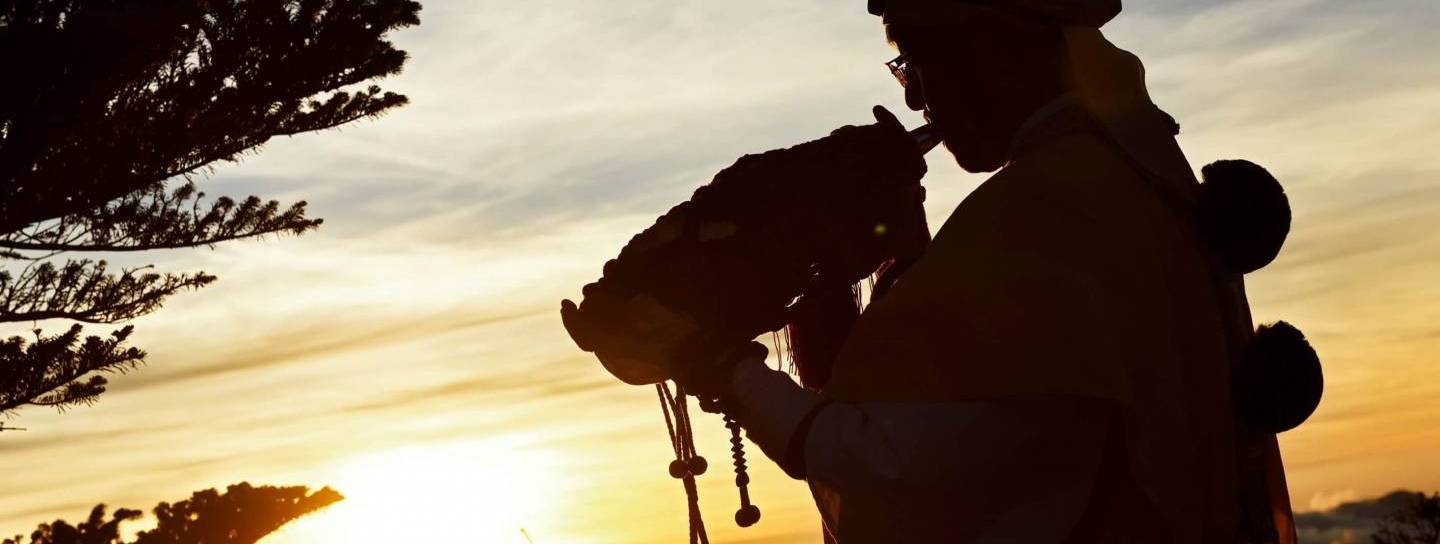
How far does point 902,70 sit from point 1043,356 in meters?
0.83

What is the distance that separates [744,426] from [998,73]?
0.83 meters

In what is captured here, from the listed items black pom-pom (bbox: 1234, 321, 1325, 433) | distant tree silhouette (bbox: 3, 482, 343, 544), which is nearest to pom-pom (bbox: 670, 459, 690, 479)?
black pom-pom (bbox: 1234, 321, 1325, 433)

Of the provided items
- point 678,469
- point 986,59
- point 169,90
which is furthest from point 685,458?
point 169,90

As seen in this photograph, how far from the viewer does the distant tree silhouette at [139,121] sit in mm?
15211

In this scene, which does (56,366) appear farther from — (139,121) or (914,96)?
(914,96)

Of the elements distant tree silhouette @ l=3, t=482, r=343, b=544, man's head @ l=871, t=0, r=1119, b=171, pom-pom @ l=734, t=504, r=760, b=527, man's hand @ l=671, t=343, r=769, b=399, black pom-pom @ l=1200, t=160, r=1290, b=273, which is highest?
distant tree silhouette @ l=3, t=482, r=343, b=544

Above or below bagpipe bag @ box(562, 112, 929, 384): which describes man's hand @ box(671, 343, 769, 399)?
below

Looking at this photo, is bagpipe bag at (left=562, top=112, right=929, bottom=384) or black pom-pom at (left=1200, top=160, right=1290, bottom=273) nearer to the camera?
black pom-pom at (left=1200, top=160, right=1290, bottom=273)

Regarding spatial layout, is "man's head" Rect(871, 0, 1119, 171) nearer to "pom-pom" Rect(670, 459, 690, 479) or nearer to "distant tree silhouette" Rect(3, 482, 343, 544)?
"pom-pom" Rect(670, 459, 690, 479)

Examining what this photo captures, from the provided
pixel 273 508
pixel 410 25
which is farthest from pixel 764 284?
pixel 273 508

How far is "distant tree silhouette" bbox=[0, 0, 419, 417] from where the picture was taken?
49.9 ft

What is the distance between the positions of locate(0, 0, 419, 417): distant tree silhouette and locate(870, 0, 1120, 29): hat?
1347 cm

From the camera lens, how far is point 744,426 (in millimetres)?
2951

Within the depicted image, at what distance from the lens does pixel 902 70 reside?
124 inches
